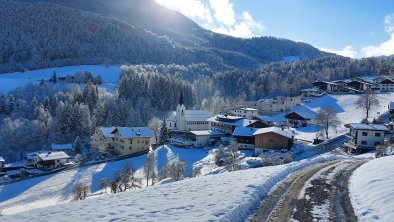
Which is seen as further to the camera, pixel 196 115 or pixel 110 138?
pixel 196 115

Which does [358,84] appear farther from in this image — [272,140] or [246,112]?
[272,140]

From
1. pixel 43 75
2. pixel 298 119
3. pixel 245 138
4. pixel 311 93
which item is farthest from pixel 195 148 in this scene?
pixel 43 75

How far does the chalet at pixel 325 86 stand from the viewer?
129 metres

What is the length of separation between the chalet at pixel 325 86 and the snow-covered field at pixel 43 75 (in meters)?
92.2

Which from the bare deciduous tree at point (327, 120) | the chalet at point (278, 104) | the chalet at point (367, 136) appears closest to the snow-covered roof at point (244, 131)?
the bare deciduous tree at point (327, 120)

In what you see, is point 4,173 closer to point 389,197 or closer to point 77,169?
point 77,169

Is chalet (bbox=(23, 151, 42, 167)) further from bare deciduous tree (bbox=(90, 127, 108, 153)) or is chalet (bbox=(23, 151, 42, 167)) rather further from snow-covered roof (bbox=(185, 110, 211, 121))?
snow-covered roof (bbox=(185, 110, 211, 121))

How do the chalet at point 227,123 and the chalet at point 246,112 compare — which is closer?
the chalet at point 227,123

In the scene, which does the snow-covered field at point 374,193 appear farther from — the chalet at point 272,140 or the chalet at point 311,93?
the chalet at point 311,93

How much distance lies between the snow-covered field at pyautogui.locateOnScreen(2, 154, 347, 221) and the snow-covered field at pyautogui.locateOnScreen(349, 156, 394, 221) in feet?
15.4

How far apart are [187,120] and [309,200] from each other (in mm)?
68819

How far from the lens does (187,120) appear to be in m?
86.6

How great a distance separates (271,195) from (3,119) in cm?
10060

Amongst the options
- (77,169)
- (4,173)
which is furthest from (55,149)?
(77,169)
